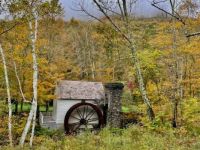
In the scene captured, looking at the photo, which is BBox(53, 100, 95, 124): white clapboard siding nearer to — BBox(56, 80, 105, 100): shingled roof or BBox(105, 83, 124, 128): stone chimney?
BBox(56, 80, 105, 100): shingled roof

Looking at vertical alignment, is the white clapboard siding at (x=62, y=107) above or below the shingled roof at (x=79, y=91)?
below

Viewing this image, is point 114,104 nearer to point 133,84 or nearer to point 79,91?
point 79,91

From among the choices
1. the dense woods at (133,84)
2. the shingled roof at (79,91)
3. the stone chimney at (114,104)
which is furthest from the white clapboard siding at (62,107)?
the stone chimney at (114,104)

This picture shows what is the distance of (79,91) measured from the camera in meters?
26.3

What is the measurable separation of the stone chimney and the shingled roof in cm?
190

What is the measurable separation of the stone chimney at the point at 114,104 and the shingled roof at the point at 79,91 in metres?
1.90

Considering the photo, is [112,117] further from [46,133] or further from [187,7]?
[187,7]

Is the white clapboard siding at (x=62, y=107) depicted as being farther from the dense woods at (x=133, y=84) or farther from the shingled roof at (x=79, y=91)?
the dense woods at (x=133, y=84)

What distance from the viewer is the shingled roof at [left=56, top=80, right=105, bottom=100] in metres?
26.1

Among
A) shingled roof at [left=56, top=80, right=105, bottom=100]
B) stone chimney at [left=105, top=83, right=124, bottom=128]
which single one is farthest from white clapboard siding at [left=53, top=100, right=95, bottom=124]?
stone chimney at [left=105, top=83, right=124, bottom=128]

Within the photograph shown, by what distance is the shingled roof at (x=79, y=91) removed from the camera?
26125 millimetres

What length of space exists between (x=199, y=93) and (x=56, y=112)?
10674 millimetres

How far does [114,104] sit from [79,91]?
3.31 meters

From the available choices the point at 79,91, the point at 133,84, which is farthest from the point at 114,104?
the point at 133,84
